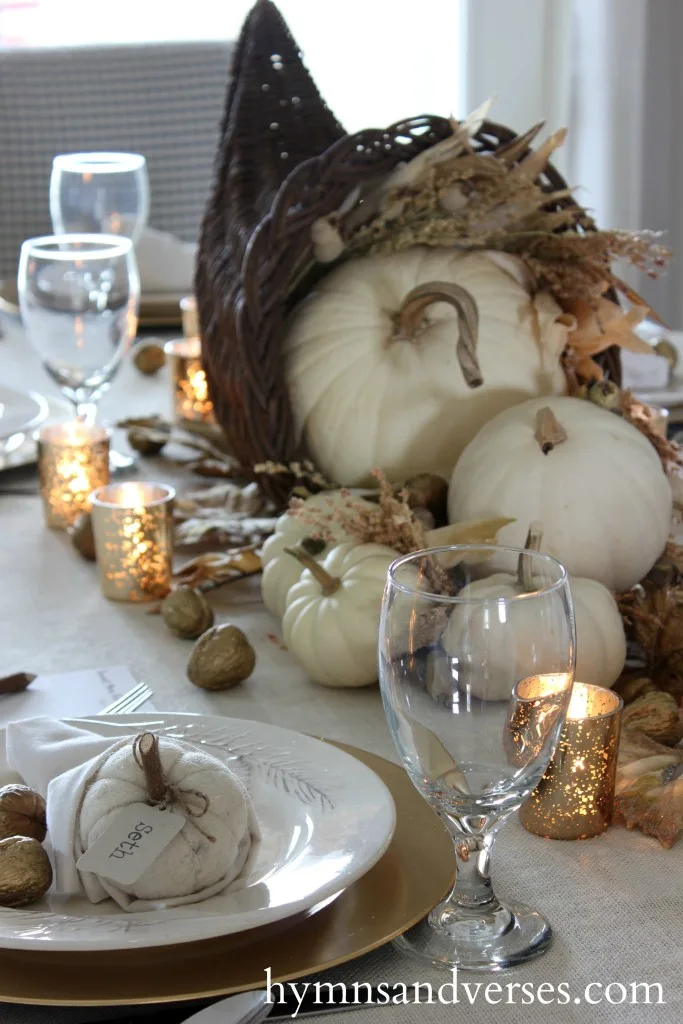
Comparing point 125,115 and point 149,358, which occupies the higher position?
point 125,115

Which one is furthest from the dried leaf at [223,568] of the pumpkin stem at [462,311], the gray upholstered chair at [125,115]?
the gray upholstered chair at [125,115]

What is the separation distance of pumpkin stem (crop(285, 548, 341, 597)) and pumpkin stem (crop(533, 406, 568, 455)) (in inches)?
7.1

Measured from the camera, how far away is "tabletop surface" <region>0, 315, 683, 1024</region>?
54cm

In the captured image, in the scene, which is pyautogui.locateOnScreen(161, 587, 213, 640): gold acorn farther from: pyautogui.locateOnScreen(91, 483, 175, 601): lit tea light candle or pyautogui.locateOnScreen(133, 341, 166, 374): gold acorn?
pyautogui.locateOnScreen(133, 341, 166, 374): gold acorn

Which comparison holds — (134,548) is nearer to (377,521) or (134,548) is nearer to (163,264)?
(377,521)

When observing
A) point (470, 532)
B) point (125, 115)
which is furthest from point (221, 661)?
point (125, 115)

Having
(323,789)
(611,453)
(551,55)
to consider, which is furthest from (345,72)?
(323,789)

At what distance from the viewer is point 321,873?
558mm

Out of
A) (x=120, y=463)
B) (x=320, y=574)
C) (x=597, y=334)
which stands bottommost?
(x=120, y=463)

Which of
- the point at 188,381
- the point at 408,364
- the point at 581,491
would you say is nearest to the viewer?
the point at 581,491

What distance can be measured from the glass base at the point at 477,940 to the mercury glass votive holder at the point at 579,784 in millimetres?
95

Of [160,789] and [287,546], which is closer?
[160,789]

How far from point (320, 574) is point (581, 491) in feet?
0.65

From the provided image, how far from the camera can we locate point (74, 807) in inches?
22.5
